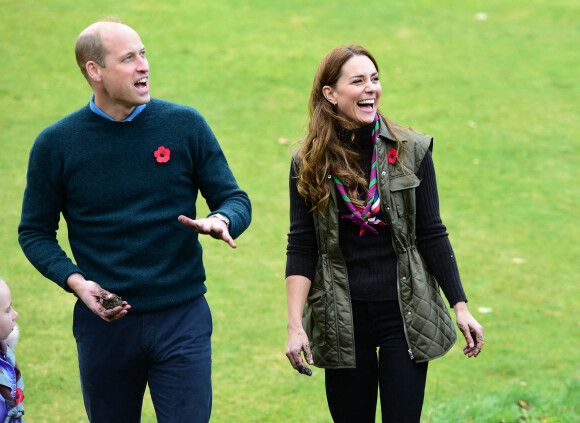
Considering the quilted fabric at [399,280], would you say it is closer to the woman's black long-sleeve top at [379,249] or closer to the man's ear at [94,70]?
the woman's black long-sleeve top at [379,249]

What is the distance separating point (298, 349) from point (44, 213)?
1.13 metres

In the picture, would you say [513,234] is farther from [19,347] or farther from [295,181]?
[295,181]

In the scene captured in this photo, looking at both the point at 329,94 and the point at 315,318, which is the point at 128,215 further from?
the point at 329,94

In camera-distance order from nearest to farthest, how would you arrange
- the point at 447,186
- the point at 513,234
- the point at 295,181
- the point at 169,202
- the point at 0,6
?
the point at 169,202 → the point at 295,181 → the point at 513,234 → the point at 447,186 → the point at 0,6

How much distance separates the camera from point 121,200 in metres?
3.60

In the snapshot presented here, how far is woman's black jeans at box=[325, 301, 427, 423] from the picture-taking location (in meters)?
3.77

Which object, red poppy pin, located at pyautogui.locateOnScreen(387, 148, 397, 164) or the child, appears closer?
the child

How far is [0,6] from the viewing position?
1341cm

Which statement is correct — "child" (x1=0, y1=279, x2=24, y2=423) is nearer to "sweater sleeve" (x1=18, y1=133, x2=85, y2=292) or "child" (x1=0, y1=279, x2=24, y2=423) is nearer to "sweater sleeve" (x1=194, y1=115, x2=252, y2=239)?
"sweater sleeve" (x1=18, y1=133, x2=85, y2=292)

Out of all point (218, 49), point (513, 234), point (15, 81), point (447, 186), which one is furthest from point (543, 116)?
point (15, 81)

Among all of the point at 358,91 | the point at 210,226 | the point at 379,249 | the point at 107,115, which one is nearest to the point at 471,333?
the point at 379,249

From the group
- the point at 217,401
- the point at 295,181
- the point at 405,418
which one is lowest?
the point at 217,401

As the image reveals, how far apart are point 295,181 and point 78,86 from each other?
8086 millimetres

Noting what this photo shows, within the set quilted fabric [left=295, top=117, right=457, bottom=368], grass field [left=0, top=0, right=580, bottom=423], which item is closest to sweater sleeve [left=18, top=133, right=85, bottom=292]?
quilted fabric [left=295, top=117, right=457, bottom=368]
